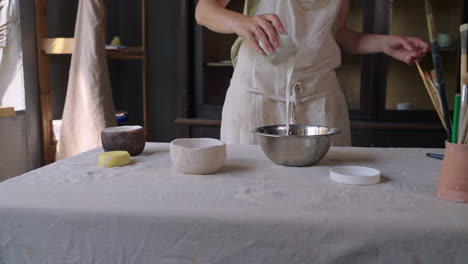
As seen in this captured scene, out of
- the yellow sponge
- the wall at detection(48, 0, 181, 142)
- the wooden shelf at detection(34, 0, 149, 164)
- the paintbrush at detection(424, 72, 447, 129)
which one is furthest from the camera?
the wall at detection(48, 0, 181, 142)

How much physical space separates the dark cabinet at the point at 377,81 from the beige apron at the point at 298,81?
765 mm

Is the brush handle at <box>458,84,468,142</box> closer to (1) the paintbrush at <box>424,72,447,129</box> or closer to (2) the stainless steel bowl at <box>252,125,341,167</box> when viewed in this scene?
(1) the paintbrush at <box>424,72,447,129</box>

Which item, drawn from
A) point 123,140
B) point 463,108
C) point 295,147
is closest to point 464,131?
point 463,108

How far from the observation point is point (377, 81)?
5.99 feet

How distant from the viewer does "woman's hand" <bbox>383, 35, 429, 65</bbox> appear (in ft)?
3.19

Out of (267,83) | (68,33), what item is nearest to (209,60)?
(68,33)

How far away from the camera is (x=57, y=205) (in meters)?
0.53

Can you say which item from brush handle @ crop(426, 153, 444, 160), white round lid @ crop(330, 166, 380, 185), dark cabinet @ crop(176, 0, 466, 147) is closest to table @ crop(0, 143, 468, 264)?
white round lid @ crop(330, 166, 380, 185)

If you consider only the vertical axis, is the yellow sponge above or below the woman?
below

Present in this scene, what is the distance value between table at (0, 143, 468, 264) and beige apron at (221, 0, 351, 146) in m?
0.48

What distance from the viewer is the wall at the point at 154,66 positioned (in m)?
2.40

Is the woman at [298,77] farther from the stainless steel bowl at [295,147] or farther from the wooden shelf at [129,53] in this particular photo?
the wooden shelf at [129,53]

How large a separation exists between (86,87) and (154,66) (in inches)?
32.9

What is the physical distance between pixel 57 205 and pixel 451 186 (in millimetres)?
560
